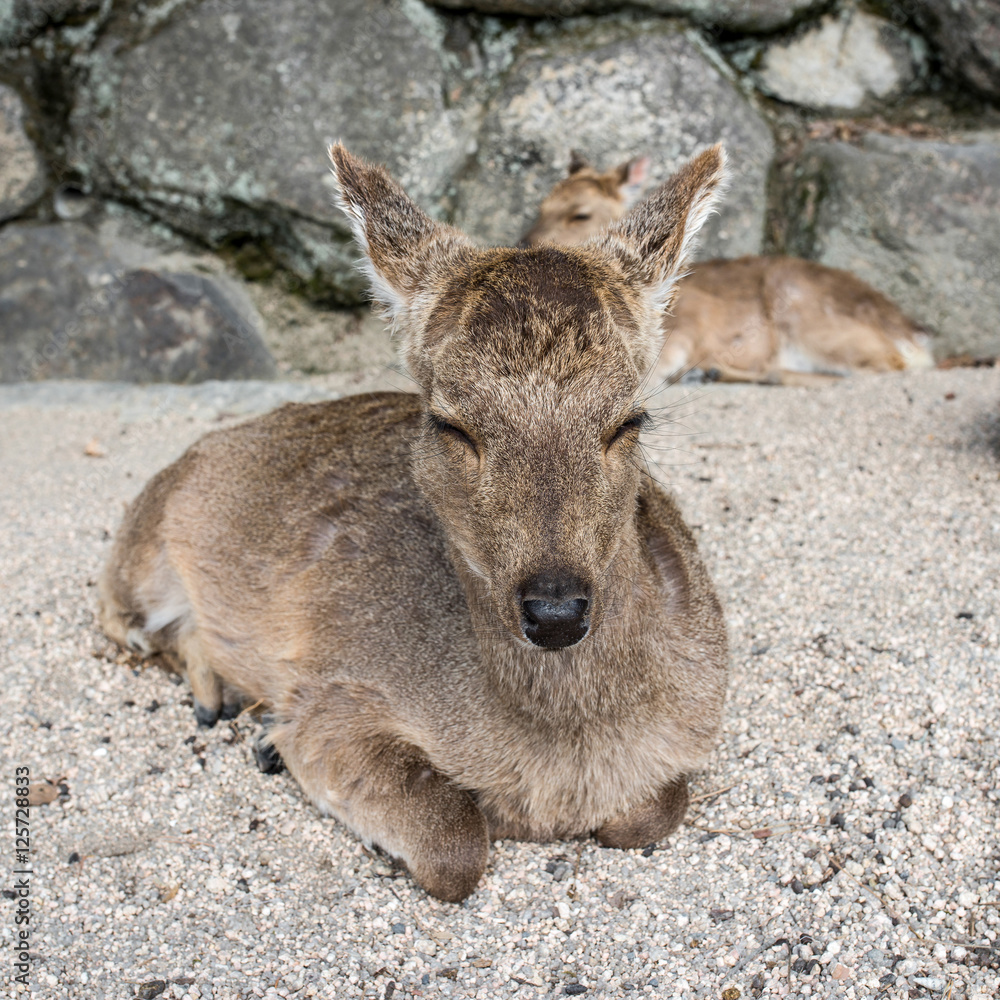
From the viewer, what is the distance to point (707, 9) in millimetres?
8055

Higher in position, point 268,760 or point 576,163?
point 576,163

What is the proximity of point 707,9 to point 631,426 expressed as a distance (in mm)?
6346

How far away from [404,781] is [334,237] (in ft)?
18.0

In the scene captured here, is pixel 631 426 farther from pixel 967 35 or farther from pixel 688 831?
pixel 967 35

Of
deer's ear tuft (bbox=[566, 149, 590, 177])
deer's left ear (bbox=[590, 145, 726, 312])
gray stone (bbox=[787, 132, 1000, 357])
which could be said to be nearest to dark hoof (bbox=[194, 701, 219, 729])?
deer's left ear (bbox=[590, 145, 726, 312])

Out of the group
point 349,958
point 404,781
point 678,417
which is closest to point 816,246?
point 678,417

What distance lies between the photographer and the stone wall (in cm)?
764

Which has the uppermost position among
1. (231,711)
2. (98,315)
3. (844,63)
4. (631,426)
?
(631,426)

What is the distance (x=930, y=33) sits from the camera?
324 inches

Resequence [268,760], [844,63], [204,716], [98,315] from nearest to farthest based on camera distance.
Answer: [268,760] < [204,716] < [98,315] < [844,63]

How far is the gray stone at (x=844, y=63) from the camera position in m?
8.27

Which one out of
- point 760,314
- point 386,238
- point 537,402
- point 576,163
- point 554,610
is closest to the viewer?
point 554,610

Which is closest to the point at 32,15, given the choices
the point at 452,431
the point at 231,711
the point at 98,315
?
the point at 98,315

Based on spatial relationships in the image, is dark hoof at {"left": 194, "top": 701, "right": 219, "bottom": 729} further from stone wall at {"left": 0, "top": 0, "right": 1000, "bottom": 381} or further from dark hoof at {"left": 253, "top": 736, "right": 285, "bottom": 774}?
stone wall at {"left": 0, "top": 0, "right": 1000, "bottom": 381}
